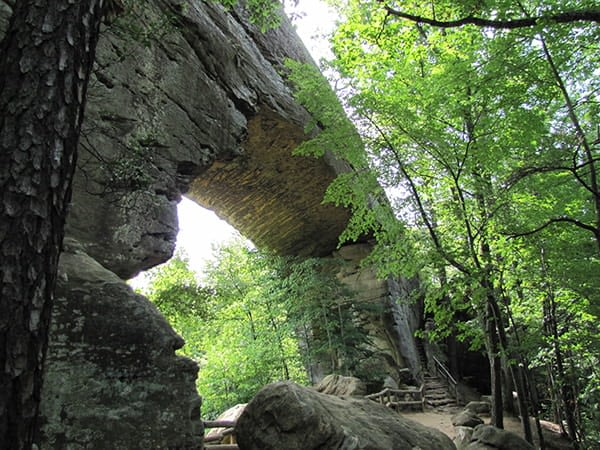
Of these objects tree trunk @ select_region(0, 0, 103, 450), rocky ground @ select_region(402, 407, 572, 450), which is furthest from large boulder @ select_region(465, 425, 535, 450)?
tree trunk @ select_region(0, 0, 103, 450)

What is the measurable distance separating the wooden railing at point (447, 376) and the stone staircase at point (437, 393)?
0.14 m

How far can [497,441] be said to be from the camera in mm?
6238

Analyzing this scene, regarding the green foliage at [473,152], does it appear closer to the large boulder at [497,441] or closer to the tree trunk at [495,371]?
the tree trunk at [495,371]

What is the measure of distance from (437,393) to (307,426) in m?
11.3

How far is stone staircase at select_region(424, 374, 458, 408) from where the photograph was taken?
42.7 ft

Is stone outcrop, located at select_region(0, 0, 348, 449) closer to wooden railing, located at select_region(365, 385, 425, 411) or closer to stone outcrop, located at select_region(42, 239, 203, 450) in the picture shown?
stone outcrop, located at select_region(42, 239, 203, 450)

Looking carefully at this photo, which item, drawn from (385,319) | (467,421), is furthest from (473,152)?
(385,319)

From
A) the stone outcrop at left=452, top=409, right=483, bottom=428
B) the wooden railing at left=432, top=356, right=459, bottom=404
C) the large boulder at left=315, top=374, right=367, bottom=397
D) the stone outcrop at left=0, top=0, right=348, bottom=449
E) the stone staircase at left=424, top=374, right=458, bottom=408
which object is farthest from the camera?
the wooden railing at left=432, top=356, right=459, bottom=404

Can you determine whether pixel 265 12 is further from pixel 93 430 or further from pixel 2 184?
pixel 93 430

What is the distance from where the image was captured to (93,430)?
330 centimetres

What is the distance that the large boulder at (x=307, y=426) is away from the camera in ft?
13.3

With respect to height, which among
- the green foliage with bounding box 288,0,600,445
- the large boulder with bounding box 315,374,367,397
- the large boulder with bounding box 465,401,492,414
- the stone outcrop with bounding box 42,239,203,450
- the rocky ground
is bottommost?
the rocky ground

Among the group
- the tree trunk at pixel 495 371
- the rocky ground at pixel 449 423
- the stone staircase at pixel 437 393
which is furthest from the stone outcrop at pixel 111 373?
the stone staircase at pixel 437 393

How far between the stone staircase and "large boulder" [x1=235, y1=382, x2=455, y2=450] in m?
8.96
